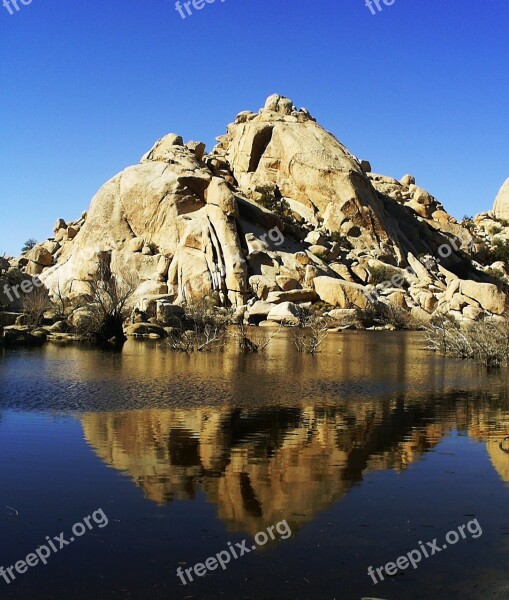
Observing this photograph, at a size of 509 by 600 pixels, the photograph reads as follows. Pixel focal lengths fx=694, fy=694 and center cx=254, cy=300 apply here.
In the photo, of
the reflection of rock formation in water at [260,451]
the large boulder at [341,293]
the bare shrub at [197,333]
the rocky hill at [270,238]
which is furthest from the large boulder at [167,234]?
the reflection of rock formation in water at [260,451]

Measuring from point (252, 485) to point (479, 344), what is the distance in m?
20.7

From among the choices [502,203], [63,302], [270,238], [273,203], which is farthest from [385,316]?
[502,203]

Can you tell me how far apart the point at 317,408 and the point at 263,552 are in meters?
9.60

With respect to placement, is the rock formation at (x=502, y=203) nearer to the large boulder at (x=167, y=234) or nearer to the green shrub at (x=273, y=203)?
the green shrub at (x=273, y=203)

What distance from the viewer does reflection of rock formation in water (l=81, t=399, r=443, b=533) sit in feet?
28.3

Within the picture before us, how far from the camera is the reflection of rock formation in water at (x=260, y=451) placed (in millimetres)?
8625

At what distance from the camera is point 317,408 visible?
16281 mm

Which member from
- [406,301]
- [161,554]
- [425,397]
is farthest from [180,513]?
[406,301]

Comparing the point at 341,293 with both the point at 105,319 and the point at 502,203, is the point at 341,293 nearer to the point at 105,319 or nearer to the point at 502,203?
the point at 105,319

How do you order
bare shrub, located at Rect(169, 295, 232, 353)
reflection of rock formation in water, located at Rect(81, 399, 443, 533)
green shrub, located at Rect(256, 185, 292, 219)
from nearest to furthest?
reflection of rock formation in water, located at Rect(81, 399, 443, 533)
bare shrub, located at Rect(169, 295, 232, 353)
green shrub, located at Rect(256, 185, 292, 219)

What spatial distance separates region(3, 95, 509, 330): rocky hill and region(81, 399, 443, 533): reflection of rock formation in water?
32.8 m

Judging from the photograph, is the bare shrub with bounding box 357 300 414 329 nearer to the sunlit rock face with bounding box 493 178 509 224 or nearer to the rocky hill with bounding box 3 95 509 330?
the rocky hill with bounding box 3 95 509 330

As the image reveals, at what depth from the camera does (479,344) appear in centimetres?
2778

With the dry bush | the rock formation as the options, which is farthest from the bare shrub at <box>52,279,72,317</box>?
the rock formation
